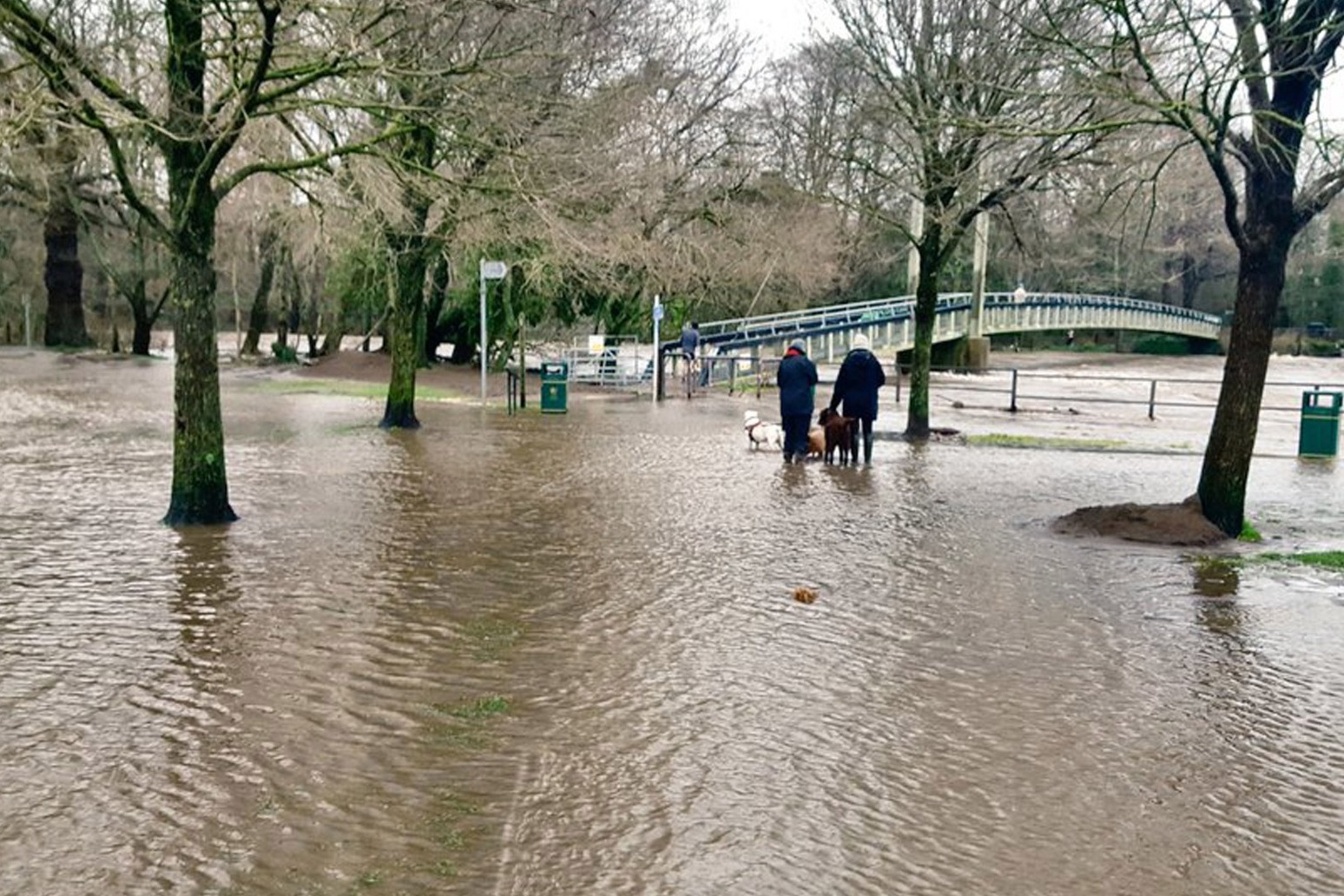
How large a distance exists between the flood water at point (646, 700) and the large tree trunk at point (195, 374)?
0.54 m

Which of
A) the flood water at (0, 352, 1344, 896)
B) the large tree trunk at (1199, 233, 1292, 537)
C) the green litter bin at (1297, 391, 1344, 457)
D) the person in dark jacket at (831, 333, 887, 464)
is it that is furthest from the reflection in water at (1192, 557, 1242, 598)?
the green litter bin at (1297, 391, 1344, 457)

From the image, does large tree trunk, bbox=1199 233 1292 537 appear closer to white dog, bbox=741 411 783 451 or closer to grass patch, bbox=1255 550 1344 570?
grass patch, bbox=1255 550 1344 570

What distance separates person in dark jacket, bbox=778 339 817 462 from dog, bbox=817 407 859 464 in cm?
29

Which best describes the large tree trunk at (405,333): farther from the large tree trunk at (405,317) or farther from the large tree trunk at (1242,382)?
the large tree trunk at (1242,382)

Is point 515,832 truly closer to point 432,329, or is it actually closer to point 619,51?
point 619,51

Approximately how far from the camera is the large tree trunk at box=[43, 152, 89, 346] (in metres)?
39.7

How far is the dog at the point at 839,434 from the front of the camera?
1727cm

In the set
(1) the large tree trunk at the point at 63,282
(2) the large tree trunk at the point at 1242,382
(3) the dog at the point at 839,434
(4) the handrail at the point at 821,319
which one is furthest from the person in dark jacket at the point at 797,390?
(1) the large tree trunk at the point at 63,282

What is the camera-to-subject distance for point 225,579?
893cm

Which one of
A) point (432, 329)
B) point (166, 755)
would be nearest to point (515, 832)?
point (166, 755)

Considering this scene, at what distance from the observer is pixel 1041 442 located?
71.1 ft

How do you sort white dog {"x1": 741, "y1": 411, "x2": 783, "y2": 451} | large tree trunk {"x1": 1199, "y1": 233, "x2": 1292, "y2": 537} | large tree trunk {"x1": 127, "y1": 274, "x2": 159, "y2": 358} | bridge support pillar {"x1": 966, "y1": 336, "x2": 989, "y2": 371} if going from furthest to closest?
bridge support pillar {"x1": 966, "y1": 336, "x2": 989, "y2": 371} → large tree trunk {"x1": 127, "y1": 274, "x2": 159, "y2": 358} → white dog {"x1": 741, "y1": 411, "x2": 783, "y2": 451} → large tree trunk {"x1": 1199, "y1": 233, "x2": 1292, "y2": 537}

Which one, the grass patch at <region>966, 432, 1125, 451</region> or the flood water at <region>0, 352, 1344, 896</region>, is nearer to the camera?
the flood water at <region>0, 352, 1344, 896</region>

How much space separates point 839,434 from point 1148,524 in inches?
234
